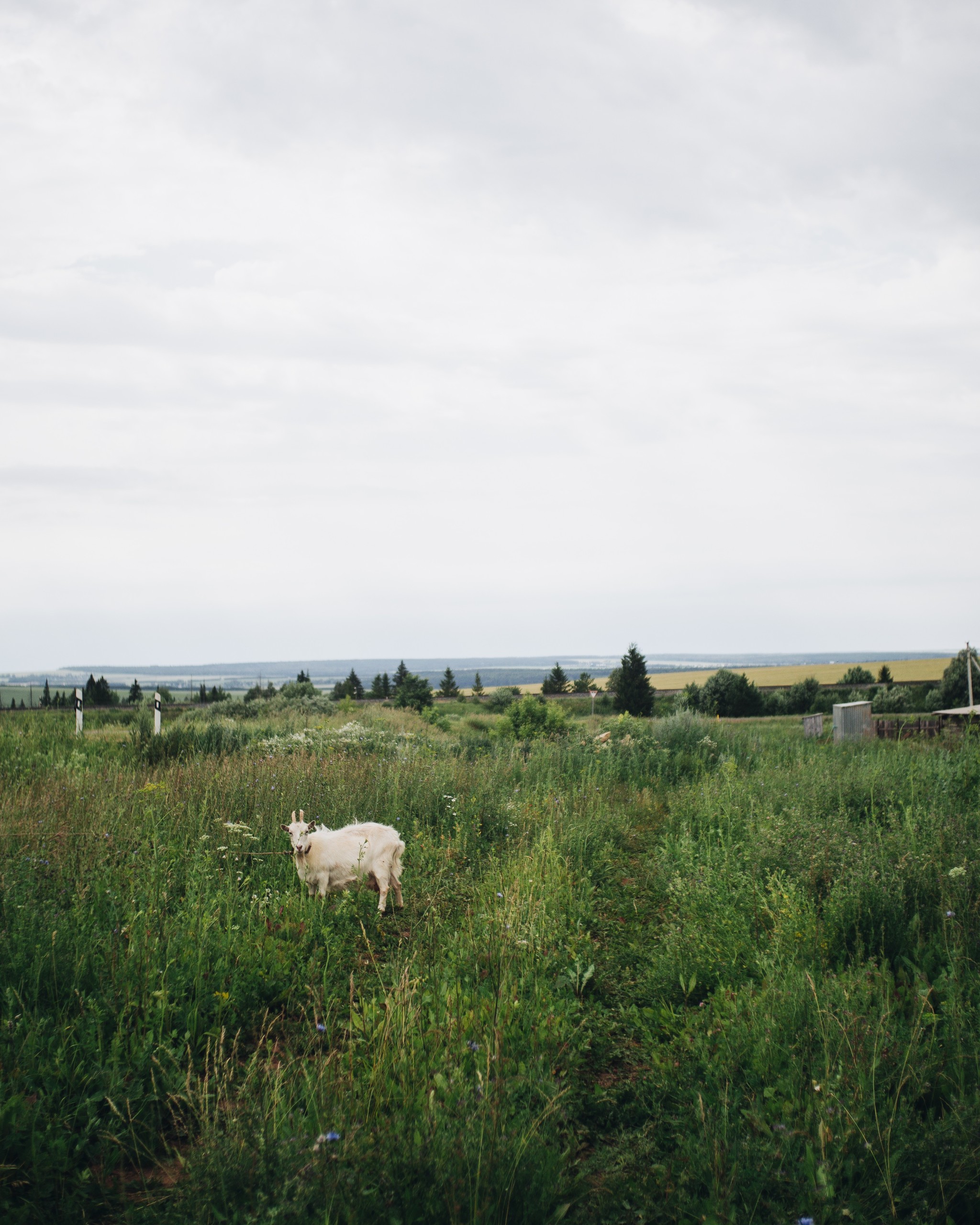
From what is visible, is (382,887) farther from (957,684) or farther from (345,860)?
(957,684)

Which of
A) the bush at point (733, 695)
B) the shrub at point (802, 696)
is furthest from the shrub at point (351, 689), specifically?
the shrub at point (802, 696)

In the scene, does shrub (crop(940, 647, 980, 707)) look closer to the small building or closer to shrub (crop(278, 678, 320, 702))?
the small building

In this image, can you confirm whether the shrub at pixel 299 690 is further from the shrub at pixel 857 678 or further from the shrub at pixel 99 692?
the shrub at pixel 857 678

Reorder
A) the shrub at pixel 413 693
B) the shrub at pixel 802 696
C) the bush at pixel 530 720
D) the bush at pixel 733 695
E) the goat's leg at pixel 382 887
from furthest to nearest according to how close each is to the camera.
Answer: the bush at pixel 733 695 → the shrub at pixel 802 696 → the shrub at pixel 413 693 → the bush at pixel 530 720 → the goat's leg at pixel 382 887

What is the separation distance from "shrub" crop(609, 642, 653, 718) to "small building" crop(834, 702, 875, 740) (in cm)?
2398

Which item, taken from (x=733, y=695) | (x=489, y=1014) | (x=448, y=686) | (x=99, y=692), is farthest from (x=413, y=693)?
(x=489, y=1014)

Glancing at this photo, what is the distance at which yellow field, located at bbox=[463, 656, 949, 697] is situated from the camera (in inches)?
1839

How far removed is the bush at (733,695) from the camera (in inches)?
1532

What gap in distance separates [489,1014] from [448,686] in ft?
160

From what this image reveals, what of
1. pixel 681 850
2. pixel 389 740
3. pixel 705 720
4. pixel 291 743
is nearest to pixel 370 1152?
pixel 681 850

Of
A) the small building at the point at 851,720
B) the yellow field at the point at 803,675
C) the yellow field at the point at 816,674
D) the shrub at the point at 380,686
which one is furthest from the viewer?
the yellow field at the point at 816,674

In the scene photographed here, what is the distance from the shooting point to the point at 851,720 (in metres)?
13.3

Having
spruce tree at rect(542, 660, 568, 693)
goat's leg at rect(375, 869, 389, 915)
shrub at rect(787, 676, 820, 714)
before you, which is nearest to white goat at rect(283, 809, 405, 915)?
goat's leg at rect(375, 869, 389, 915)

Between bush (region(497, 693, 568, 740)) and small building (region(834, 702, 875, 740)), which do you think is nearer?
small building (region(834, 702, 875, 740))
